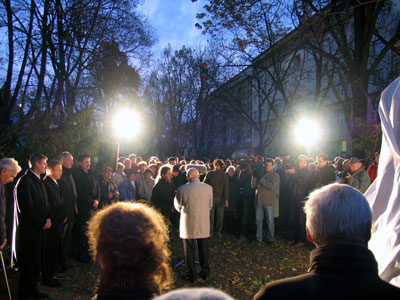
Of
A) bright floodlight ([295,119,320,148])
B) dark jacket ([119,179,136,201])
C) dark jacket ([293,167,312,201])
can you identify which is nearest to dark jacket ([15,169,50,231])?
dark jacket ([119,179,136,201])

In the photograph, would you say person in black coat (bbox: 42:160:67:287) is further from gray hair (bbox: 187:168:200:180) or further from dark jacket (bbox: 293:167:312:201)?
dark jacket (bbox: 293:167:312:201)

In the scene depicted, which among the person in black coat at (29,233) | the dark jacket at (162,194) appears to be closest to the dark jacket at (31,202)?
the person in black coat at (29,233)

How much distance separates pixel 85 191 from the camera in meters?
6.71

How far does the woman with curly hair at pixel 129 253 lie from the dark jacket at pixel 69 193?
4.70 meters

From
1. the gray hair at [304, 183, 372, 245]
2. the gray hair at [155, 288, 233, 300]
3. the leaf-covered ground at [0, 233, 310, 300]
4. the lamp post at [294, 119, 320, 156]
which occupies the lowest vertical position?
the leaf-covered ground at [0, 233, 310, 300]

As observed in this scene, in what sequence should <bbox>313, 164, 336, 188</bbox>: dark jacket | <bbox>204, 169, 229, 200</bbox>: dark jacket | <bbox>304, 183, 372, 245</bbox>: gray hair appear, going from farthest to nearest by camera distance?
<bbox>204, 169, 229, 200</bbox>: dark jacket → <bbox>313, 164, 336, 188</bbox>: dark jacket → <bbox>304, 183, 372, 245</bbox>: gray hair

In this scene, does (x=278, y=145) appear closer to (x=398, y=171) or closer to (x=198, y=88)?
(x=198, y=88)

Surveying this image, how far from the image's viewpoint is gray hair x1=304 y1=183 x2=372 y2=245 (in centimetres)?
170

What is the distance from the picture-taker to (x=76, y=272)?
6.22m

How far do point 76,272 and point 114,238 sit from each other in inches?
213

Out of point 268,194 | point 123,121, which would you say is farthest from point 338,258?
point 123,121

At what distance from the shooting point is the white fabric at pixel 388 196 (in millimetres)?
2324

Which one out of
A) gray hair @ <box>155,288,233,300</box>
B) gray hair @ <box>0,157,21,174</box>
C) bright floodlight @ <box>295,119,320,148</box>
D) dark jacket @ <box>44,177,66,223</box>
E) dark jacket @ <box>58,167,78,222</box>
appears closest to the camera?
gray hair @ <box>155,288,233,300</box>

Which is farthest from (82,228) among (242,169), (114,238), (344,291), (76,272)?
(344,291)
